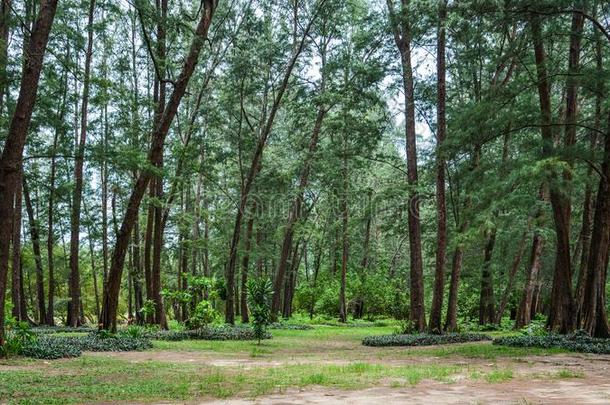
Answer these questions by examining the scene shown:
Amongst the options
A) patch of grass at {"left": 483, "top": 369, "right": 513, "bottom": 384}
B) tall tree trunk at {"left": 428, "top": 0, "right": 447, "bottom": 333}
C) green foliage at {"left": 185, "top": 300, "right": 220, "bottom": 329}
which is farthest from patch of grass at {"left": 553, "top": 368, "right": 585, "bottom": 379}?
green foliage at {"left": 185, "top": 300, "right": 220, "bottom": 329}

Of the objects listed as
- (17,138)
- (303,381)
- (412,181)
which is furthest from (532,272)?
(17,138)

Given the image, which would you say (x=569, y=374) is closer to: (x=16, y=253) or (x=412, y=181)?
(x=412, y=181)

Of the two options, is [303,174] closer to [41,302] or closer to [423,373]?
[41,302]


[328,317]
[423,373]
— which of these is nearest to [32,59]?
[423,373]

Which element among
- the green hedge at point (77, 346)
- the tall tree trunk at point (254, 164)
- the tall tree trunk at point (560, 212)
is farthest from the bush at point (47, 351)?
the tall tree trunk at point (560, 212)

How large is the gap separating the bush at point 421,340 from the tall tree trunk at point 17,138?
8930mm

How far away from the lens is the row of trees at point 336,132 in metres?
11.3

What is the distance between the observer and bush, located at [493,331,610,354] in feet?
34.6

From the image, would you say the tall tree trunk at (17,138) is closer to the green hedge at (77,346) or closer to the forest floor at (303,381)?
the green hedge at (77,346)

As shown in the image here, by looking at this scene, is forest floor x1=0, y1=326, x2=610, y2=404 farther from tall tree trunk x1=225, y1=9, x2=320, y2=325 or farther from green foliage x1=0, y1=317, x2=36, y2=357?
tall tree trunk x1=225, y1=9, x2=320, y2=325

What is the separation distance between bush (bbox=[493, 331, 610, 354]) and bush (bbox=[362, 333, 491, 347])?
146cm

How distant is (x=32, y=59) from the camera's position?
28.7 feet

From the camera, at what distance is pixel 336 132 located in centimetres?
2111

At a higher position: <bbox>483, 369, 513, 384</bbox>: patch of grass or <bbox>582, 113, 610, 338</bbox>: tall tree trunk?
<bbox>582, 113, 610, 338</bbox>: tall tree trunk
